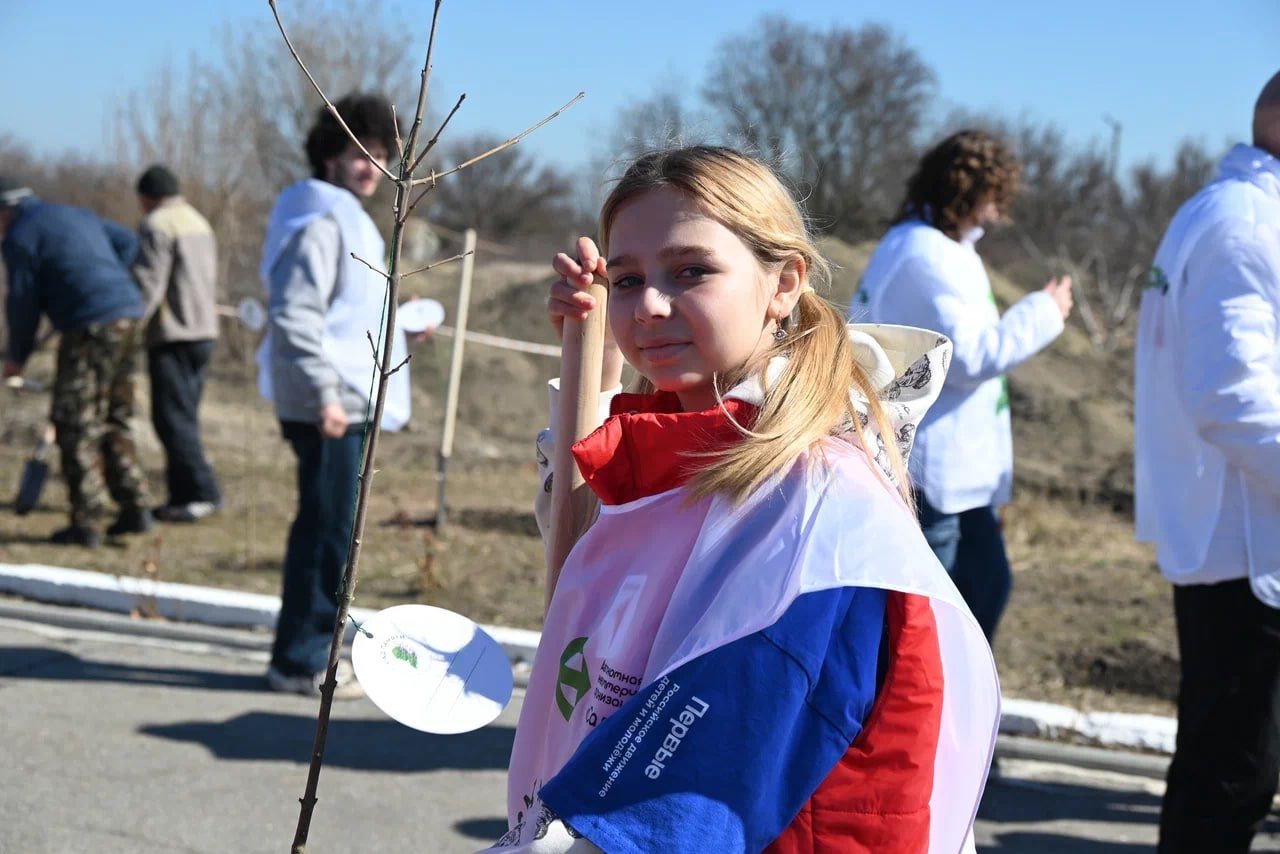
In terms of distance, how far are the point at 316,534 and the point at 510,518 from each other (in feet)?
12.5

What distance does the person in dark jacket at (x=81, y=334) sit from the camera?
730cm

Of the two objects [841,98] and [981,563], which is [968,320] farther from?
[841,98]

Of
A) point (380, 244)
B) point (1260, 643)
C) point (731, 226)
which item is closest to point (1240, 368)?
point (1260, 643)

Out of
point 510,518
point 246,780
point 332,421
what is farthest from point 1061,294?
point 510,518

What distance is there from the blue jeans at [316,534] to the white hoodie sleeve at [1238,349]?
2893 millimetres

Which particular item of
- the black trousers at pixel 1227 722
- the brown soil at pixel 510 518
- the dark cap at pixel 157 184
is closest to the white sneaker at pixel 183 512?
the brown soil at pixel 510 518

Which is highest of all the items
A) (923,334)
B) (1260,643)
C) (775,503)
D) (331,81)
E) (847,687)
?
(331,81)

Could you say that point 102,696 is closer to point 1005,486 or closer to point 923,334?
point 1005,486

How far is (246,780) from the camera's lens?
434 centimetres

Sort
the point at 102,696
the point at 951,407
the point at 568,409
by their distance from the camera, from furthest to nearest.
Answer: the point at 102,696
the point at 951,407
the point at 568,409

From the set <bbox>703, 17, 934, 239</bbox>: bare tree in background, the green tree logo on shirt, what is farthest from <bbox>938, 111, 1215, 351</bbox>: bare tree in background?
the green tree logo on shirt

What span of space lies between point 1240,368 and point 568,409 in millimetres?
1733

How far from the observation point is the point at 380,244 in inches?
203

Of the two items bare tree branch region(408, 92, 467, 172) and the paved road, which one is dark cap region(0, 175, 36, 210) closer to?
the paved road
